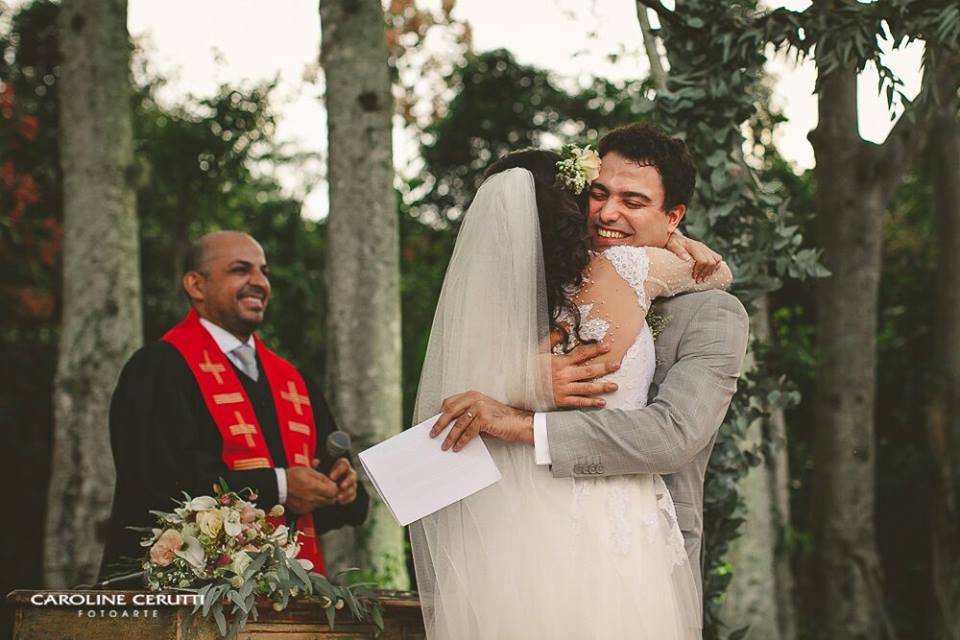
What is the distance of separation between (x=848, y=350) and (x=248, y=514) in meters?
5.87

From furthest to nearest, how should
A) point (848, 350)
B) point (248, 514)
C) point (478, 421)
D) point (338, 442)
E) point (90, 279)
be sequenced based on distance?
point (848, 350)
point (90, 279)
point (338, 442)
point (248, 514)
point (478, 421)

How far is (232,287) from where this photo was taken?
5.19 meters

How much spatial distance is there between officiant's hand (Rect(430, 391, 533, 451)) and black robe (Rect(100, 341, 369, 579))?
1660 millimetres

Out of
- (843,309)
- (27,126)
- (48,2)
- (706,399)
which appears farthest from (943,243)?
(48,2)

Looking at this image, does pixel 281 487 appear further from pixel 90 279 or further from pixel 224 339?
pixel 90 279

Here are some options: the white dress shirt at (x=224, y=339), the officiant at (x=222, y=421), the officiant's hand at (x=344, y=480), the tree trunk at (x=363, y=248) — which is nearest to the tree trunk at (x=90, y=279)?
the tree trunk at (x=363, y=248)

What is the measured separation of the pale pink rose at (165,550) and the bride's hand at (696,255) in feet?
5.78

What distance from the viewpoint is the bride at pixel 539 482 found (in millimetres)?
3127

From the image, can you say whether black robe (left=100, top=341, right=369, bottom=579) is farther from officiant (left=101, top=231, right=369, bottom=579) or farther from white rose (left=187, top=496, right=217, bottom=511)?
white rose (left=187, top=496, right=217, bottom=511)

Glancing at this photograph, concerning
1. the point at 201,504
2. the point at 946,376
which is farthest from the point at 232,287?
the point at 946,376

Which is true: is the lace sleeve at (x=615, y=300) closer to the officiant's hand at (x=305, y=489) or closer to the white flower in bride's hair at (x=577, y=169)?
the white flower in bride's hair at (x=577, y=169)

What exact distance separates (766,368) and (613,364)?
2.14 metres

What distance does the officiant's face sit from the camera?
17.0 ft

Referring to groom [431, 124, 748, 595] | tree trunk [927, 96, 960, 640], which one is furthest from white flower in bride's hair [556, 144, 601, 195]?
tree trunk [927, 96, 960, 640]
